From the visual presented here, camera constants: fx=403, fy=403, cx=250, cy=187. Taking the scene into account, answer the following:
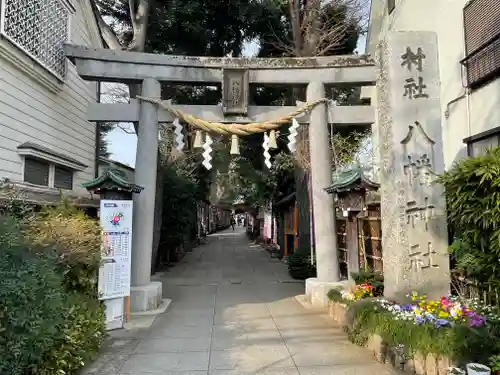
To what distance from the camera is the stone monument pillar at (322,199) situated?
10023mm

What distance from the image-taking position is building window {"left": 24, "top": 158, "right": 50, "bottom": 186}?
908 cm

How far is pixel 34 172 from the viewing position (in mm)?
9398

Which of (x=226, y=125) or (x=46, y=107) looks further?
(x=46, y=107)

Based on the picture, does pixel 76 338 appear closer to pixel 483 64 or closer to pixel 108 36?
pixel 483 64

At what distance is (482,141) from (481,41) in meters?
2.34

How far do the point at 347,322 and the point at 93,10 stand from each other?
12.1 meters

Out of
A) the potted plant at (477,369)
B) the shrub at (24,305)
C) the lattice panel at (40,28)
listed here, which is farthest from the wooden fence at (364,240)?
the lattice panel at (40,28)

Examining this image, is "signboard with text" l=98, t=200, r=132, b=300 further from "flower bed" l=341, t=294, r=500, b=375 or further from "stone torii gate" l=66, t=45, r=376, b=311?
"flower bed" l=341, t=294, r=500, b=375

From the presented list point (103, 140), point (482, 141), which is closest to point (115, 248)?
point (482, 141)

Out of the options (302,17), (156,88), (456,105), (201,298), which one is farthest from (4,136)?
(302,17)

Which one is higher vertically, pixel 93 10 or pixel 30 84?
pixel 93 10

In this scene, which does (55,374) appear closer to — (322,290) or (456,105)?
(322,290)

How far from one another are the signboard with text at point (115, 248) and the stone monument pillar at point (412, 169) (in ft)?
16.4

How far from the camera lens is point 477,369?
4148mm
